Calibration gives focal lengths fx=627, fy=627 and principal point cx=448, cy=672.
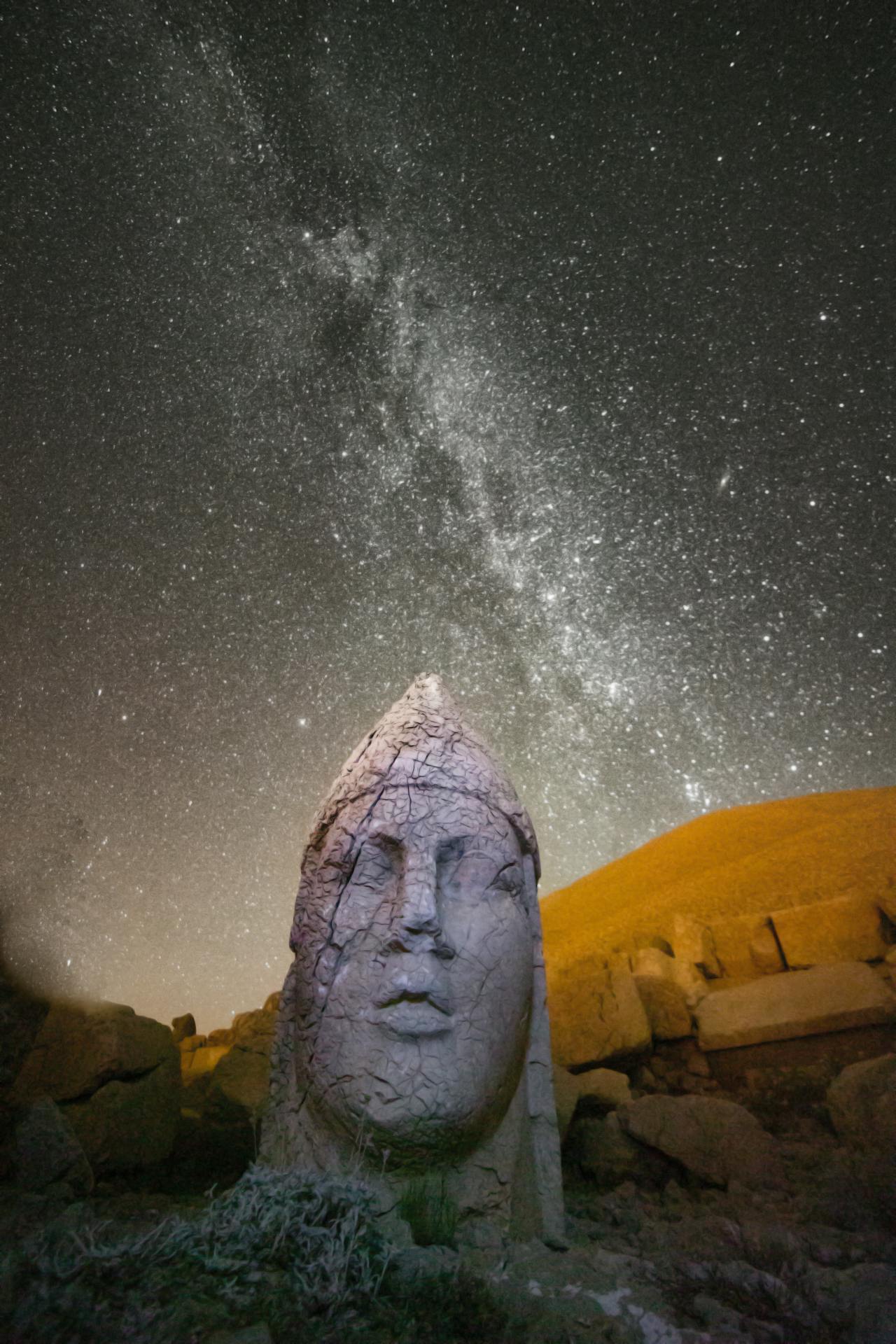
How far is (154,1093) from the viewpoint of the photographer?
14.6 ft

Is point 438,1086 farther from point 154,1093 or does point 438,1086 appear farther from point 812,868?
point 812,868

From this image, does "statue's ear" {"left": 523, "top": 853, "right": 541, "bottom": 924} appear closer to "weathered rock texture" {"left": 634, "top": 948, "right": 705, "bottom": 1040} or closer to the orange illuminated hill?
"weathered rock texture" {"left": 634, "top": 948, "right": 705, "bottom": 1040}

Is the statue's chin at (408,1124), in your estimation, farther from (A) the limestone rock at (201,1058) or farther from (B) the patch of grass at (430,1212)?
(A) the limestone rock at (201,1058)

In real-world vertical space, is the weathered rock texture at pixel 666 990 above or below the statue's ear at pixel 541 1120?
above

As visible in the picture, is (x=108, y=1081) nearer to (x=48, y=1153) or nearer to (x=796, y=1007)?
(x=48, y=1153)

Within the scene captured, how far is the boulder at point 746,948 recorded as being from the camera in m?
6.15

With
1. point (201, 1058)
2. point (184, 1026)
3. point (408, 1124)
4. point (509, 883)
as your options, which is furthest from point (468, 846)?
point (184, 1026)

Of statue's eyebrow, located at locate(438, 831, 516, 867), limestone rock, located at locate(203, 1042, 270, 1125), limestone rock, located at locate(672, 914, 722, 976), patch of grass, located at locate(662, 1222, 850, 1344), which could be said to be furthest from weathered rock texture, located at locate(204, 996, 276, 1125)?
limestone rock, located at locate(672, 914, 722, 976)

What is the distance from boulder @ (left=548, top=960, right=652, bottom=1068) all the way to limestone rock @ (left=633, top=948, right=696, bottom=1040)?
194 mm

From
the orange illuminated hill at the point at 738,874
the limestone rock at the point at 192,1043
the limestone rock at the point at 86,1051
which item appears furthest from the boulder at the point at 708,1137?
the limestone rock at the point at 192,1043

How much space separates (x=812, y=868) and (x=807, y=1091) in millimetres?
3510

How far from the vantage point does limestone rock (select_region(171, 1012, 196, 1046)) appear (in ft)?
33.5

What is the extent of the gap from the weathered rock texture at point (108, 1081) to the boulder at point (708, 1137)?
3219 mm

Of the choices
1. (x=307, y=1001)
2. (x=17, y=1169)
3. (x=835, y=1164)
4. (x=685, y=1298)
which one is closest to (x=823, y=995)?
(x=835, y=1164)
